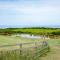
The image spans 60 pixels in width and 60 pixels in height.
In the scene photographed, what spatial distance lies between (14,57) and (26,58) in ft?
3.81

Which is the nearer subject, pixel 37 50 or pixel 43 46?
pixel 37 50

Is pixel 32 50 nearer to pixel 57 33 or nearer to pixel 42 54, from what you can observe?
pixel 42 54

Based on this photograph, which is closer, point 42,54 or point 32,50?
point 32,50

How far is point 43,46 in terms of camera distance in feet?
74.3

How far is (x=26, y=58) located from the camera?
13.2 m

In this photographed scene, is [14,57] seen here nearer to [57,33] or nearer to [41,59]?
[41,59]

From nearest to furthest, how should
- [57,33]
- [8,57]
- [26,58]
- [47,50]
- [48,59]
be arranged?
1. [8,57]
2. [26,58]
3. [48,59]
4. [47,50]
5. [57,33]

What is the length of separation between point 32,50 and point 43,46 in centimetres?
342

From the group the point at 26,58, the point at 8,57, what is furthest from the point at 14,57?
the point at 26,58

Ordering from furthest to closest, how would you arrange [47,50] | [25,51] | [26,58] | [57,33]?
1. [57,33]
2. [47,50]
3. [25,51]
4. [26,58]

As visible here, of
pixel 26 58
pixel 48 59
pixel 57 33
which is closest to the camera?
pixel 26 58

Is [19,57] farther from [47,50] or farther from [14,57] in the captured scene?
[47,50]

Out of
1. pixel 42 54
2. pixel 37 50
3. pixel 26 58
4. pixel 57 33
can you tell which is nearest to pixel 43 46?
pixel 42 54

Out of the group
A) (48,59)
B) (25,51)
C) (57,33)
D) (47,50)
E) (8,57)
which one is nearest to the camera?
(8,57)
